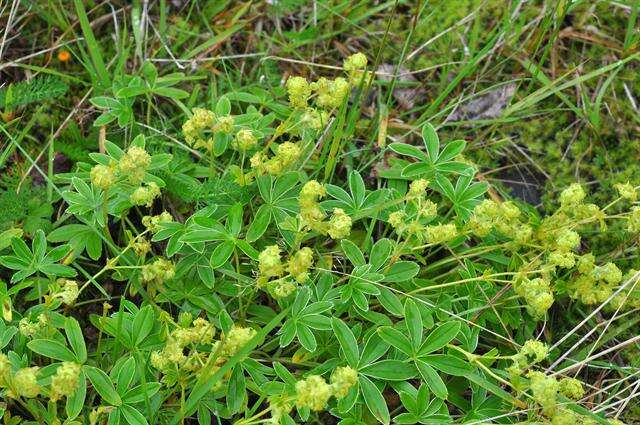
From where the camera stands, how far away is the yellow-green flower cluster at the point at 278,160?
2.41m

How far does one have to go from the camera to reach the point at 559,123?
10.9 feet

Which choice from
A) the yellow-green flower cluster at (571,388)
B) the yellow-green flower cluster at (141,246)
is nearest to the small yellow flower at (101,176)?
the yellow-green flower cluster at (141,246)

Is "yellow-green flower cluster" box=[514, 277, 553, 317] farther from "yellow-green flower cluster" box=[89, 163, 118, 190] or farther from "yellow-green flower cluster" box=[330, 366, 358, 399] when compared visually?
"yellow-green flower cluster" box=[89, 163, 118, 190]

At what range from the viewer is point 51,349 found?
7.27ft

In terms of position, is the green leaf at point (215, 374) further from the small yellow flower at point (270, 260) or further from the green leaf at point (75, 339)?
the green leaf at point (75, 339)

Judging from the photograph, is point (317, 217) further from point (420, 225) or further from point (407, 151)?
point (407, 151)

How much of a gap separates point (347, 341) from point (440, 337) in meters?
0.30

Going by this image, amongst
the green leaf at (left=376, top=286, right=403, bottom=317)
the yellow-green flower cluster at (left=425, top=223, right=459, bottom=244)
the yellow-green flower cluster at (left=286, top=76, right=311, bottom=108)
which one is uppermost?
the yellow-green flower cluster at (left=286, top=76, right=311, bottom=108)

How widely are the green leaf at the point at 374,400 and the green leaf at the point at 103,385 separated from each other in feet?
2.38

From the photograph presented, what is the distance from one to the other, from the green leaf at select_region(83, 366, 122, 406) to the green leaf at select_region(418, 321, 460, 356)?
0.93 metres

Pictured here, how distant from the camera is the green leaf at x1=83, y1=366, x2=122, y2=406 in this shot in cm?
218

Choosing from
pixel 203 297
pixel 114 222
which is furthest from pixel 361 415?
pixel 114 222

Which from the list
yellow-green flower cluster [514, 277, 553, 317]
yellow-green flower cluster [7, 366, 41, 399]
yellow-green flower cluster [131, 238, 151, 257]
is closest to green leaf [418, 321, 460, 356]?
yellow-green flower cluster [514, 277, 553, 317]

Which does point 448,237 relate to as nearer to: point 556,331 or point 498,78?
point 556,331
